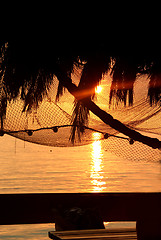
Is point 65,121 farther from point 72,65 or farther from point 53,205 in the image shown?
point 53,205

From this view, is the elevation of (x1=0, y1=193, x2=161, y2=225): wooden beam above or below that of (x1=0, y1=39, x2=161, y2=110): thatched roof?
below

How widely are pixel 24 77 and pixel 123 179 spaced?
72.6 ft

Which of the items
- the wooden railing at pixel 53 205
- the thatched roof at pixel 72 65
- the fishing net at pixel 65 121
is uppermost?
the thatched roof at pixel 72 65

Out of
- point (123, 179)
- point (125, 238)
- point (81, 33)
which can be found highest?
point (81, 33)

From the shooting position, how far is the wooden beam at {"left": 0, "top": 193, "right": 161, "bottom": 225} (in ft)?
12.9

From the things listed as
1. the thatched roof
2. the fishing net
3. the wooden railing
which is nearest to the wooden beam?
the wooden railing

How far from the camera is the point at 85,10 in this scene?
195 inches

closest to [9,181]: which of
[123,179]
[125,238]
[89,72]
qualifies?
[123,179]

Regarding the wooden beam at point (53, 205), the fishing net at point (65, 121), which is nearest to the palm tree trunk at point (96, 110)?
the fishing net at point (65, 121)

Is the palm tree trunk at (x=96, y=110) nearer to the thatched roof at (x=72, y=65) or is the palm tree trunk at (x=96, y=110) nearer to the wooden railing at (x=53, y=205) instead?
the thatched roof at (x=72, y=65)

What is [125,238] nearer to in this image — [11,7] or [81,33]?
[81,33]

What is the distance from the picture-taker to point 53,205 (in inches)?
159

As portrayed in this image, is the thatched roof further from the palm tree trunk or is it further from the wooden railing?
the wooden railing

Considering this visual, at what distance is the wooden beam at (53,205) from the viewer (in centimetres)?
393
